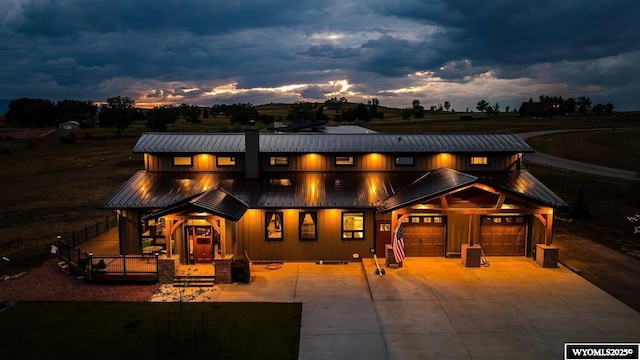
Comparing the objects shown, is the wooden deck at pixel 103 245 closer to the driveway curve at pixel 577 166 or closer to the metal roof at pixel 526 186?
the metal roof at pixel 526 186

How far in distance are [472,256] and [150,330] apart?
15.8 metres

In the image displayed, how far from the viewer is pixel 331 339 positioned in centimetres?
1524

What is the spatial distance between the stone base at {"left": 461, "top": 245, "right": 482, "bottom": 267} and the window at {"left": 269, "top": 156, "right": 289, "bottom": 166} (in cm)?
1161

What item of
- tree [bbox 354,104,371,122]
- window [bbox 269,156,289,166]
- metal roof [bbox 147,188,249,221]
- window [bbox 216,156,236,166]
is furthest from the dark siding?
tree [bbox 354,104,371,122]

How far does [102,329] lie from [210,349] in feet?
Result: 15.0

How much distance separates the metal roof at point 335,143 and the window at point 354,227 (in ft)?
15.2

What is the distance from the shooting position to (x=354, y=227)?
77.8 feet

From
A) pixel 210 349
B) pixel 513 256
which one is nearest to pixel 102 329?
pixel 210 349

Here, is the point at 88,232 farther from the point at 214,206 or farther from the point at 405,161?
the point at 405,161

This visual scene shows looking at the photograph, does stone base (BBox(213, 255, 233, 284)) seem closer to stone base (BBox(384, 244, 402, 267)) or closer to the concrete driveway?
the concrete driveway

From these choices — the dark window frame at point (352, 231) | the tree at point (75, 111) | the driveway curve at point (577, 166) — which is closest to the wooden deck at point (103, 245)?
the dark window frame at point (352, 231)

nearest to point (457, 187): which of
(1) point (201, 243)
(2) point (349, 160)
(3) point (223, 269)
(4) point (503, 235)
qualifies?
(4) point (503, 235)

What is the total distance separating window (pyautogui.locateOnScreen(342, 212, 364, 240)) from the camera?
932 inches

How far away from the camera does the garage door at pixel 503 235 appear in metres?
24.4
